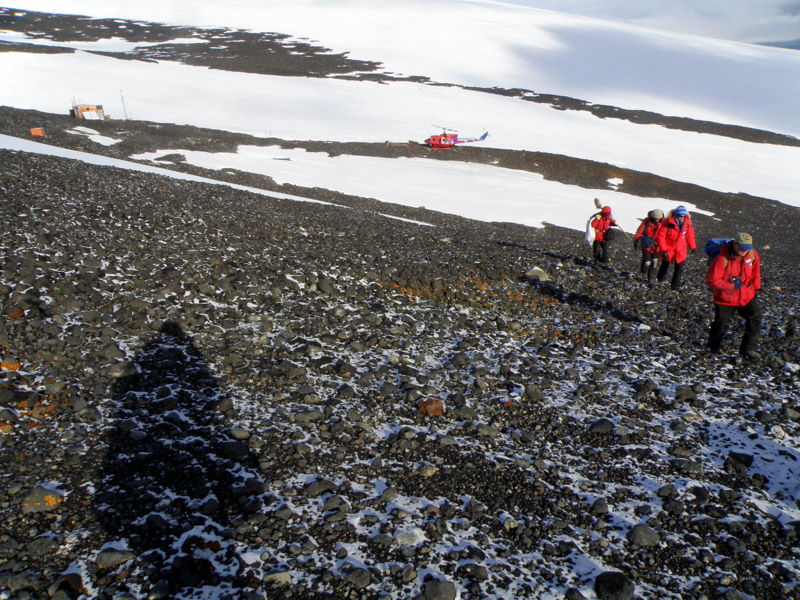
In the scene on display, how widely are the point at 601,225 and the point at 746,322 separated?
575 cm

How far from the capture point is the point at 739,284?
8.18 meters

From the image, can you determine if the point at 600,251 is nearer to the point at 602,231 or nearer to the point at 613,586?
the point at 602,231

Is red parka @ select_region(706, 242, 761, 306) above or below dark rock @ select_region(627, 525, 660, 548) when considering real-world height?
above

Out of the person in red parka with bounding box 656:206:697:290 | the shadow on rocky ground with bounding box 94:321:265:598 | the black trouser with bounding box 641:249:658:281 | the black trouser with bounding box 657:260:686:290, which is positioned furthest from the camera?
the black trouser with bounding box 641:249:658:281

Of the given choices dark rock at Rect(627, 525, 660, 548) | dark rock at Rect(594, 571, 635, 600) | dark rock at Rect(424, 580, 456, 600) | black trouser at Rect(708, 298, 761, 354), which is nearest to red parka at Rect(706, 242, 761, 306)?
black trouser at Rect(708, 298, 761, 354)

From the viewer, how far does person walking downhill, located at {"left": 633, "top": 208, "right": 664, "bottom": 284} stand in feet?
40.0

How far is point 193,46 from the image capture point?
8538cm

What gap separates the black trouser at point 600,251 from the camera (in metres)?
14.1

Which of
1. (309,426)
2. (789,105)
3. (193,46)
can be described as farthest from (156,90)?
(789,105)

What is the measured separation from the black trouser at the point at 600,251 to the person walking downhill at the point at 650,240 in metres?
1.29

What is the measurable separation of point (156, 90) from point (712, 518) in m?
62.9

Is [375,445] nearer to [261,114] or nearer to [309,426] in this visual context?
[309,426]

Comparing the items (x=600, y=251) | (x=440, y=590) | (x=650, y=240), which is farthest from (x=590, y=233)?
(x=440, y=590)

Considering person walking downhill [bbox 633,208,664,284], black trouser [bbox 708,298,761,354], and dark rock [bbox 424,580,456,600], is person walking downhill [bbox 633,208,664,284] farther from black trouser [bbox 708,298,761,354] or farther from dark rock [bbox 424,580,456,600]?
dark rock [bbox 424,580,456,600]
